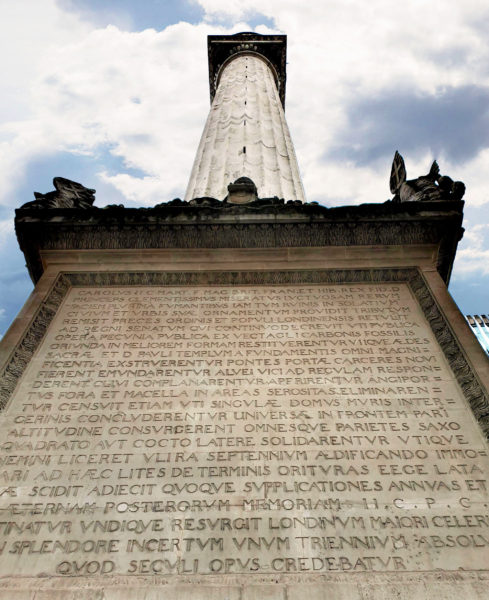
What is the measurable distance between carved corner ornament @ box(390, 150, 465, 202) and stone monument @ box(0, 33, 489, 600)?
0.05m

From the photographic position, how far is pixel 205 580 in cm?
424

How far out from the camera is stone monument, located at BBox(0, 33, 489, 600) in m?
4.41

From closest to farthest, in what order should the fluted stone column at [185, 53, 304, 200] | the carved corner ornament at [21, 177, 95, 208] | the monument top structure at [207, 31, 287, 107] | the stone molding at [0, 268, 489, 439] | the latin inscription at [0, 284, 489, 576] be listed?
the latin inscription at [0, 284, 489, 576] < the stone molding at [0, 268, 489, 439] < the carved corner ornament at [21, 177, 95, 208] < the fluted stone column at [185, 53, 304, 200] < the monument top structure at [207, 31, 287, 107]

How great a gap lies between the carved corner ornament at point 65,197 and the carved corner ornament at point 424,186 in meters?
6.23

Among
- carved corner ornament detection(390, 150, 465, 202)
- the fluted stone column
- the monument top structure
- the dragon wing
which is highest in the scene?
the monument top structure

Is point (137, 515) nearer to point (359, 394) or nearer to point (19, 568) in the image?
point (19, 568)

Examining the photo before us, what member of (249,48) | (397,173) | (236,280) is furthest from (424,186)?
(249,48)

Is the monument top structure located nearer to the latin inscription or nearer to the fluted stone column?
the fluted stone column

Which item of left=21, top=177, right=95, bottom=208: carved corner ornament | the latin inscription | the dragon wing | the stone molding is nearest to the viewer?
the latin inscription

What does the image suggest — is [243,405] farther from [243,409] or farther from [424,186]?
[424,186]

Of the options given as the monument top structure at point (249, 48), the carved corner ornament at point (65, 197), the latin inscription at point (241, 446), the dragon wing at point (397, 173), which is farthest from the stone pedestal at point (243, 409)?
the monument top structure at point (249, 48)

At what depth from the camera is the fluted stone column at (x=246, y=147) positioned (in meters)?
12.4

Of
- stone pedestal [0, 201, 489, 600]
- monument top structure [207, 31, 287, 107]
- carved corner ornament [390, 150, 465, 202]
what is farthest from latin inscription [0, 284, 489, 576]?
monument top structure [207, 31, 287, 107]

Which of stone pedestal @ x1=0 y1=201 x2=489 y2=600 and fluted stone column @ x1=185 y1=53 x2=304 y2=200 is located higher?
fluted stone column @ x1=185 y1=53 x2=304 y2=200
